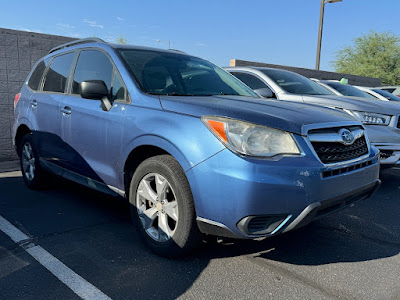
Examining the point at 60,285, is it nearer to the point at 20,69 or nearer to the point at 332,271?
the point at 332,271

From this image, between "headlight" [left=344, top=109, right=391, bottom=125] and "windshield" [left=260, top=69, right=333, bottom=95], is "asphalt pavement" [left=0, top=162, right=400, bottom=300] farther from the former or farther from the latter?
"windshield" [left=260, top=69, right=333, bottom=95]

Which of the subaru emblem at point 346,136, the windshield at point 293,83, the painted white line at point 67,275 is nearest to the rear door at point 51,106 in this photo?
the painted white line at point 67,275

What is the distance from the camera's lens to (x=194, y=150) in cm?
248

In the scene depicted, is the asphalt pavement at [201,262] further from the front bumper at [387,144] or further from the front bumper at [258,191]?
the front bumper at [387,144]

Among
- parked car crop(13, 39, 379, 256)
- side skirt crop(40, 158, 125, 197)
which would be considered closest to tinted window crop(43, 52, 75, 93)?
parked car crop(13, 39, 379, 256)

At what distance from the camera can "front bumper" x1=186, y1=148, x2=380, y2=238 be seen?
7.57 ft

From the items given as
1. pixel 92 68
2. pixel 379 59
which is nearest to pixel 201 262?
pixel 92 68

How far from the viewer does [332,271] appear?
109 inches

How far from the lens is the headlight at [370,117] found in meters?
5.09

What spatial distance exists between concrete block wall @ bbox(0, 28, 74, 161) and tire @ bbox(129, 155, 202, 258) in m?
5.04

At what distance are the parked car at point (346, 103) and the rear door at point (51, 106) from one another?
2394 millimetres

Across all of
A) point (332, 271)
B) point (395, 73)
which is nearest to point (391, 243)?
point (332, 271)

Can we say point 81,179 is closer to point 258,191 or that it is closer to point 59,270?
point 59,270

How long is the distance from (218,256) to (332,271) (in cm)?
88
